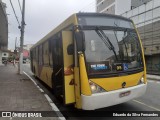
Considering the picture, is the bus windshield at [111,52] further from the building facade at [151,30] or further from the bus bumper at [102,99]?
the building facade at [151,30]

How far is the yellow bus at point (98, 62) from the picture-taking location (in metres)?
Answer: 5.72

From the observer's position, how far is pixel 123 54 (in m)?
6.41

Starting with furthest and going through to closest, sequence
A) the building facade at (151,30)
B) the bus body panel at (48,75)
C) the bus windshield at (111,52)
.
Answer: the building facade at (151,30), the bus body panel at (48,75), the bus windshield at (111,52)

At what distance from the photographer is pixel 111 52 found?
20.2 ft

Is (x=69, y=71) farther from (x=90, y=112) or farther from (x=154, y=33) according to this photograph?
(x=154, y=33)

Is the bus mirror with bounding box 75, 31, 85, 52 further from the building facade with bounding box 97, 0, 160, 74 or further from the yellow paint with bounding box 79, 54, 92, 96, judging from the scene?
the building facade with bounding box 97, 0, 160, 74

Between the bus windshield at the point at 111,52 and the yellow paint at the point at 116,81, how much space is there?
8.1 inches

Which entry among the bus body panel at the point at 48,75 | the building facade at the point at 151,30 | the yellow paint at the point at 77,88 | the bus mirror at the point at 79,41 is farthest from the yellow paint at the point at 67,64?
the building facade at the point at 151,30

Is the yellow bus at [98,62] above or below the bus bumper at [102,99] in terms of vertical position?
above

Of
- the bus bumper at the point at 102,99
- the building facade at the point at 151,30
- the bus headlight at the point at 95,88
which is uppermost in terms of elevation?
the building facade at the point at 151,30

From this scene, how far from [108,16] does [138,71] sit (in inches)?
74.1

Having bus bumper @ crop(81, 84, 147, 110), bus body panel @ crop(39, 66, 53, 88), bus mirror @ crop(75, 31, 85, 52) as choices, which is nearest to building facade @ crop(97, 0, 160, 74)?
bus body panel @ crop(39, 66, 53, 88)

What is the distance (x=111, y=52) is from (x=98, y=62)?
0.55 metres

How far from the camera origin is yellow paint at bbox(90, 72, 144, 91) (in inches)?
228
